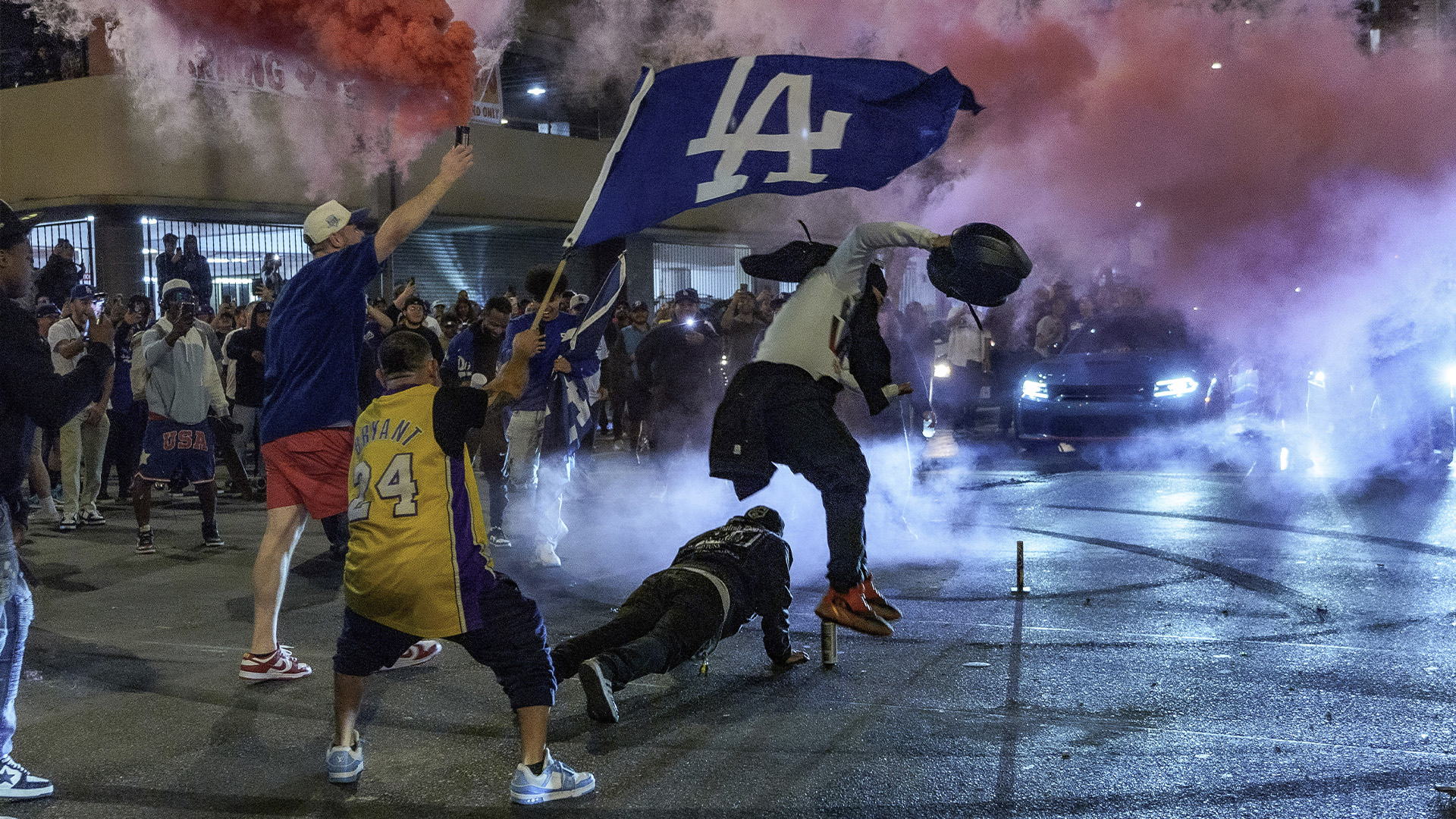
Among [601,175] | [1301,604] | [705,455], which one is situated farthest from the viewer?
[705,455]

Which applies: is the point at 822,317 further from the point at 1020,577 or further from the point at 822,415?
the point at 1020,577

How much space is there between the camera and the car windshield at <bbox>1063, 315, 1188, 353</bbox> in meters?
14.4

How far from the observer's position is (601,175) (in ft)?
19.0

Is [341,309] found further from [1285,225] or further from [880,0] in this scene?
[1285,225]

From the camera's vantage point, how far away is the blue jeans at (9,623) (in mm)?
4016

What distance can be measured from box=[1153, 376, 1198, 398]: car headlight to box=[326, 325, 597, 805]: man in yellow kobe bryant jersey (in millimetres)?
10630

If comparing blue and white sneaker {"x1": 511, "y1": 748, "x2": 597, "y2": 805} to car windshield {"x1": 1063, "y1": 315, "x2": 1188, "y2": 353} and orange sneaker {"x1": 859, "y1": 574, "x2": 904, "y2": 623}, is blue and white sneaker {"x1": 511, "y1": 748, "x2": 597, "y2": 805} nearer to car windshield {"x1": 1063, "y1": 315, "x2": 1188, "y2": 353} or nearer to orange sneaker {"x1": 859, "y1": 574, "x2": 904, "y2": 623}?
orange sneaker {"x1": 859, "y1": 574, "x2": 904, "y2": 623}

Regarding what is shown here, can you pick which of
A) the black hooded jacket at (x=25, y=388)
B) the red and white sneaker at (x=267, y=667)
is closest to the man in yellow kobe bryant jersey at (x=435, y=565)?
the black hooded jacket at (x=25, y=388)

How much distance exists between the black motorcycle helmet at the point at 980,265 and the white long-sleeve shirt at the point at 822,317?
23 cm

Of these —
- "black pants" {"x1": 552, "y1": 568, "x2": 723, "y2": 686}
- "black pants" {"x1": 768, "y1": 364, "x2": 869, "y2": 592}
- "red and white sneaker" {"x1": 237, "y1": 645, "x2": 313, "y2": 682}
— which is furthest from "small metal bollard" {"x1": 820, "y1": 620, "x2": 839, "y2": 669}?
"red and white sneaker" {"x1": 237, "y1": 645, "x2": 313, "y2": 682}

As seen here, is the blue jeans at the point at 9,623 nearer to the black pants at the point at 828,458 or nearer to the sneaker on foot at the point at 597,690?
the sneaker on foot at the point at 597,690

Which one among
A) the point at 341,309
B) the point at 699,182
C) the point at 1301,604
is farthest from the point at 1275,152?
the point at 341,309

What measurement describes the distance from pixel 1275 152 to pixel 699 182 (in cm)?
1313

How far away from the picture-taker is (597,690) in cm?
446
